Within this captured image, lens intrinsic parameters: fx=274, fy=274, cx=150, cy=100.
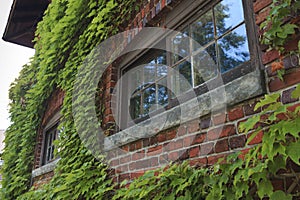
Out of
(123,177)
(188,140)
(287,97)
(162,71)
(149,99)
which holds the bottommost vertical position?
(123,177)

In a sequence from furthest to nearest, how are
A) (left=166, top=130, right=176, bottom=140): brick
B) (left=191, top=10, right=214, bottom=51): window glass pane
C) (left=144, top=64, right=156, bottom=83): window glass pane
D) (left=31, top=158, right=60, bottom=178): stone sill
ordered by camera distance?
(left=31, top=158, right=60, bottom=178): stone sill, (left=144, top=64, right=156, bottom=83): window glass pane, (left=191, top=10, right=214, bottom=51): window glass pane, (left=166, top=130, right=176, bottom=140): brick

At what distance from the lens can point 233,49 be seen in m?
1.78

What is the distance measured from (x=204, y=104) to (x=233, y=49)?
42cm

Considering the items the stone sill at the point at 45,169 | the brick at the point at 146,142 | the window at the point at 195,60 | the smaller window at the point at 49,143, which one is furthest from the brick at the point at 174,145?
the smaller window at the point at 49,143

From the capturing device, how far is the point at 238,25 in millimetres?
1797

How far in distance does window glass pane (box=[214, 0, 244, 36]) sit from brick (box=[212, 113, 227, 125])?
633 mm

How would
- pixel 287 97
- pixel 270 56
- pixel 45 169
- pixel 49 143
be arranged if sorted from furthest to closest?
pixel 49 143 < pixel 45 169 < pixel 270 56 < pixel 287 97

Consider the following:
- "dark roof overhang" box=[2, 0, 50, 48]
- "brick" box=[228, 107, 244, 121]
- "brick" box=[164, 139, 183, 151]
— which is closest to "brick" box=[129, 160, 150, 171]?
"brick" box=[164, 139, 183, 151]

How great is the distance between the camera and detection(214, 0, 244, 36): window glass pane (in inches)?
72.1

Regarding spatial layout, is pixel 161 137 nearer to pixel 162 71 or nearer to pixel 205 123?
pixel 205 123

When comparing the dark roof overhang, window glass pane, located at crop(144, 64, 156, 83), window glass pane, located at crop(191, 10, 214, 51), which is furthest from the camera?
the dark roof overhang

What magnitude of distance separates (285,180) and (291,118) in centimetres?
29

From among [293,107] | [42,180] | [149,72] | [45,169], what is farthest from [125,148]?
[42,180]

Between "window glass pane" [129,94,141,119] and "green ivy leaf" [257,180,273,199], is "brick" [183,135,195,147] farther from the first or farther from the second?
"window glass pane" [129,94,141,119]
